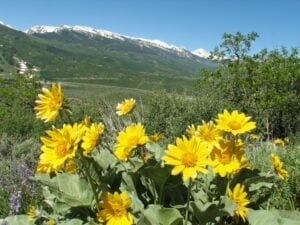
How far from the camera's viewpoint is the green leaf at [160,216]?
2488mm

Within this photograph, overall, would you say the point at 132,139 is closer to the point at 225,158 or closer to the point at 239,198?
the point at 225,158

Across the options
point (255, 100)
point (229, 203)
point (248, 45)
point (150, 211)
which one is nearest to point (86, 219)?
point (150, 211)

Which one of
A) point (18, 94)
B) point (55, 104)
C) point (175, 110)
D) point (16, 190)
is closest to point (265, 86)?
point (175, 110)

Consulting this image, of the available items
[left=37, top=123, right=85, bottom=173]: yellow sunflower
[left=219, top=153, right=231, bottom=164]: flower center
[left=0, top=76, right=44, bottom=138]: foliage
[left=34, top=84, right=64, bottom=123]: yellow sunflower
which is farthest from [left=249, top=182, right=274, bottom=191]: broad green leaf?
[left=0, top=76, right=44, bottom=138]: foliage

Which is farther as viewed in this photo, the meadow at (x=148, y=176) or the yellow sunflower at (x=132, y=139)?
the yellow sunflower at (x=132, y=139)

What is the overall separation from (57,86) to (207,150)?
30.9 inches

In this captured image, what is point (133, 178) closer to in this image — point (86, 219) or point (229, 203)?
point (86, 219)

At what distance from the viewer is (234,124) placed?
2502mm

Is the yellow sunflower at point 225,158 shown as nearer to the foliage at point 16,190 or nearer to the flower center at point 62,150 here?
the flower center at point 62,150

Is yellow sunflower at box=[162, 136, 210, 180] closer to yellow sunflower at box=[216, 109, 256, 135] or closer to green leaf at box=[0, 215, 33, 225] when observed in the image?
yellow sunflower at box=[216, 109, 256, 135]

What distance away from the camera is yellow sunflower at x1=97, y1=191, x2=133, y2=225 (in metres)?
2.56

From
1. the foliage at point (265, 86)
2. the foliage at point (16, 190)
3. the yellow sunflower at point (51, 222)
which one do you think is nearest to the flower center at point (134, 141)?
the yellow sunflower at point (51, 222)

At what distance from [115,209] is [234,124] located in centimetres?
75

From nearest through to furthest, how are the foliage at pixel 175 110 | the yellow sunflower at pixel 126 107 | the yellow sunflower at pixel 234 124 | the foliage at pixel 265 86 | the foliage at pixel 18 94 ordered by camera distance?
the yellow sunflower at pixel 234 124 < the yellow sunflower at pixel 126 107 < the foliage at pixel 175 110 < the foliage at pixel 265 86 < the foliage at pixel 18 94
